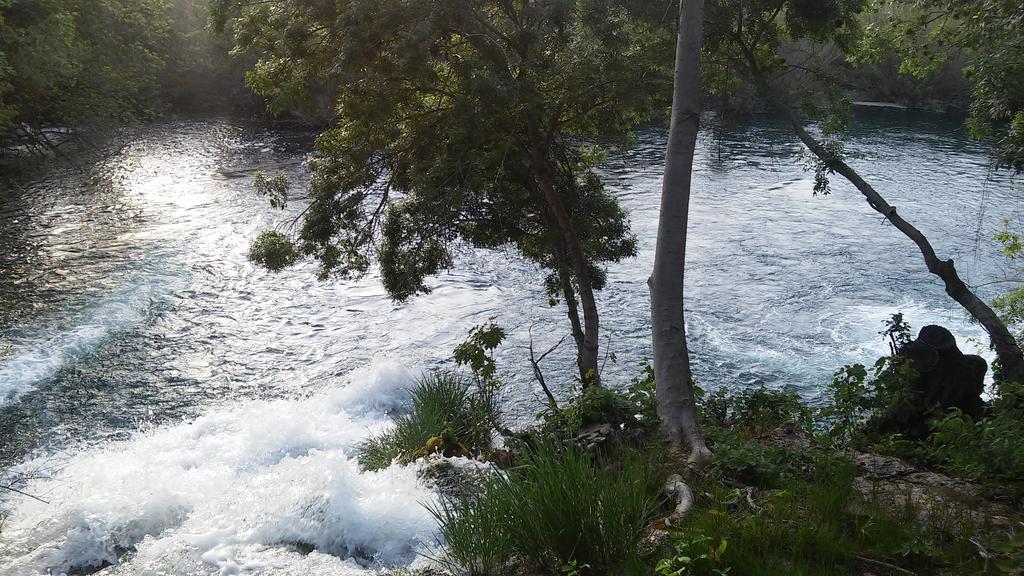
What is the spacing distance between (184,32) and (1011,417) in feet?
148

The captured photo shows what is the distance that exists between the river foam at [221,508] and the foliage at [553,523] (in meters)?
1.96

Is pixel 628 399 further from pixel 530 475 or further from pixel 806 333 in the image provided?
pixel 806 333

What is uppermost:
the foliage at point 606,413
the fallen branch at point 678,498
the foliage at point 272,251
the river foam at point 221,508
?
the foliage at point 272,251

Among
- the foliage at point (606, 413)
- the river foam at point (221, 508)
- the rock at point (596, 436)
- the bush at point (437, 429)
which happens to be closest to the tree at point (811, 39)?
the foliage at point (606, 413)

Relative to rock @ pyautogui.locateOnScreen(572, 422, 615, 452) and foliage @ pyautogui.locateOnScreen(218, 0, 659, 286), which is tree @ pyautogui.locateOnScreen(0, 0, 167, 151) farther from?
rock @ pyautogui.locateOnScreen(572, 422, 615, 452)

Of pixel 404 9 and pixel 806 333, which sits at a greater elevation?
pixel 404 9

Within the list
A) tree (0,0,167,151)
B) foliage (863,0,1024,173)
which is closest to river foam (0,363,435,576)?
foliage (863,0,1024,173)

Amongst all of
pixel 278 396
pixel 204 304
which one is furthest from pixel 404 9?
pixel 204 304

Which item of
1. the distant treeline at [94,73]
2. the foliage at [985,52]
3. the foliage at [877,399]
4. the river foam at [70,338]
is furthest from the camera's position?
the distant treeline at [94,73]

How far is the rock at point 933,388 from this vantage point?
29.7 ft

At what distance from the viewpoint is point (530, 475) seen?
533cm

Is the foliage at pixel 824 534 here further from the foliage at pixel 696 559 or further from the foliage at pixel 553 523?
the foliage at pixel 553 523

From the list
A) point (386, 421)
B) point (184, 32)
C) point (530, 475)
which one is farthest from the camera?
point (184, 32)

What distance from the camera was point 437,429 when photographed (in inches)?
424
